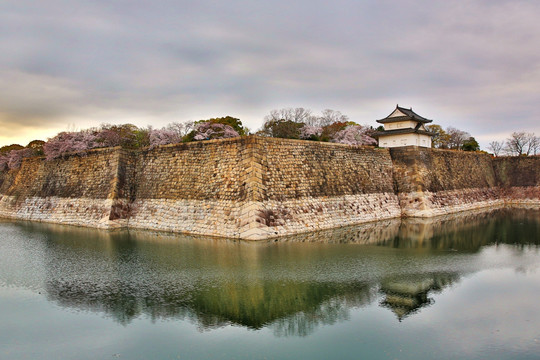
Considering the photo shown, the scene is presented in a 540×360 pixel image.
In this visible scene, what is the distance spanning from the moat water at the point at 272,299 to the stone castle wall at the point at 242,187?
1738 millimetres

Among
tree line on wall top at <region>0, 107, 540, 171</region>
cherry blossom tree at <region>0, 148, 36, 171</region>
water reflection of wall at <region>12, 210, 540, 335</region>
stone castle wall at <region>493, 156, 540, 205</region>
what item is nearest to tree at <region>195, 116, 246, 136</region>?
tree line on wall top at <region>0, 107, 540, 171</region>

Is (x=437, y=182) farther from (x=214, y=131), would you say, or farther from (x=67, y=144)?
(x=67, y=144)

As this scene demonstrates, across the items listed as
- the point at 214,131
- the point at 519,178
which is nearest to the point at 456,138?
Answer: the point at 519,178

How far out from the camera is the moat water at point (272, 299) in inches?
274

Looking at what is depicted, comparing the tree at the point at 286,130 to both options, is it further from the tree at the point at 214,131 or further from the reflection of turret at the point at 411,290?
the reflection of turret at the point at 411,290

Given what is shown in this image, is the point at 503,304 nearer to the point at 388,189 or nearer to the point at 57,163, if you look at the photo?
the point at 388,189

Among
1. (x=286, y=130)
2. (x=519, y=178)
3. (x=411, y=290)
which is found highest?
(x=286, y=130)

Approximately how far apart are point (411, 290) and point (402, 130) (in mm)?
21457

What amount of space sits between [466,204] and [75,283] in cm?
2481

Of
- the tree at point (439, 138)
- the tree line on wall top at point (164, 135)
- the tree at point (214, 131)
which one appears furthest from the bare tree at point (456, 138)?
the tree at point (214, 131)

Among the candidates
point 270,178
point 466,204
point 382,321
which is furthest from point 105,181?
point 466,204

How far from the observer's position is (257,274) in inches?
429

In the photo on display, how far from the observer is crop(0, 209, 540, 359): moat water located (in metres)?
6.96

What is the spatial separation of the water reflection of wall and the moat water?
0.13ft
